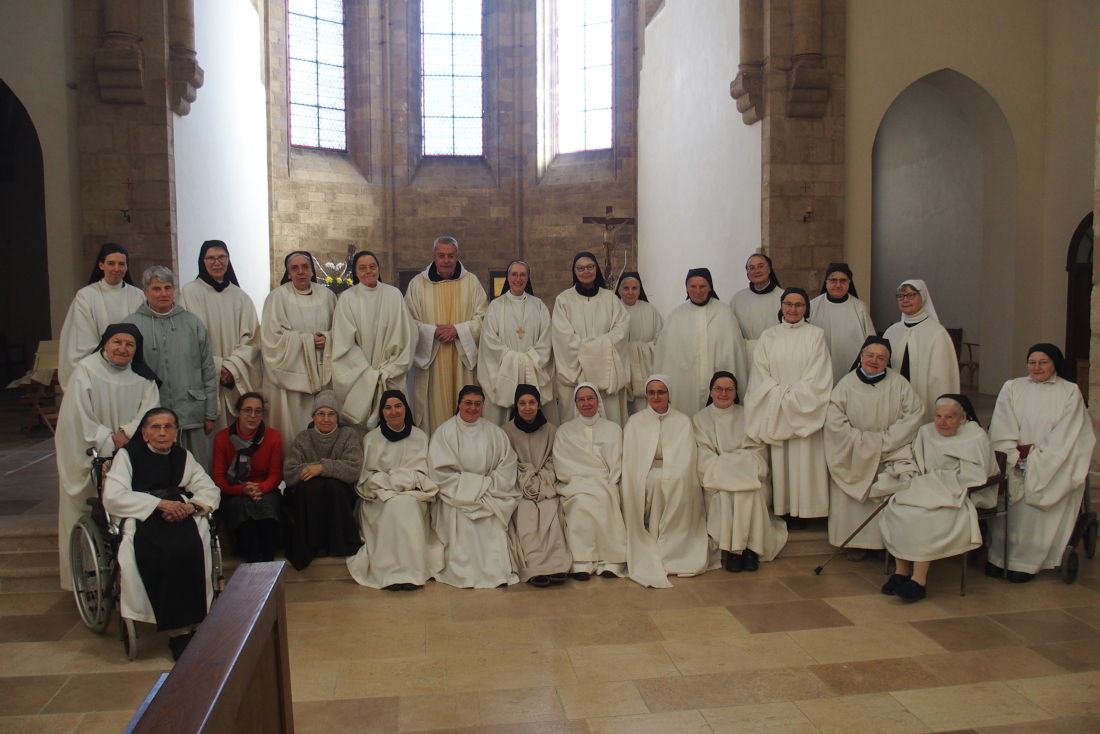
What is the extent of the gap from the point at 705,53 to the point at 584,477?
24.3ft

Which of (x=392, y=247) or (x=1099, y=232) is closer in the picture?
(x=1099, y=232)

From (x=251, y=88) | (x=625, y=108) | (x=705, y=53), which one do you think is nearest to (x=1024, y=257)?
(x=705, y=53)

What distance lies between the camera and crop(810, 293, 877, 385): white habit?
252 inches

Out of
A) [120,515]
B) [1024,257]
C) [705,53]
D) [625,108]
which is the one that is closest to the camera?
[120,515]

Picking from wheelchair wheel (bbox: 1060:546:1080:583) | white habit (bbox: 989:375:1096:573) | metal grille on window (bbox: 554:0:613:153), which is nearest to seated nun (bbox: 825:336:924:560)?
white habit (bbox: 989:375:1096:573)

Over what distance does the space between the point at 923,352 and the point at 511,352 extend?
9.49ft

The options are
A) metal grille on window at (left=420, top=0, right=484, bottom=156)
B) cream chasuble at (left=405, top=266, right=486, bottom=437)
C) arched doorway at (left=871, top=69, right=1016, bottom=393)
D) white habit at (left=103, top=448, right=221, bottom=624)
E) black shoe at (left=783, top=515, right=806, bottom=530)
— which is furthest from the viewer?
metal grille on window at (left=420, top=0, right=484, bottom=156)

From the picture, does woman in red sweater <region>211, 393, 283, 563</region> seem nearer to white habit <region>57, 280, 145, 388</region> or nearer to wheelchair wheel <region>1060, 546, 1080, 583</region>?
white habit <region>57, 280, 145, 388</region>

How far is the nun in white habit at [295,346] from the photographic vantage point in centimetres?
586

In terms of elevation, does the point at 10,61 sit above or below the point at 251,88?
below

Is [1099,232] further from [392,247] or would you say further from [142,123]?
[392,247]

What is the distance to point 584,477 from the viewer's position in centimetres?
563

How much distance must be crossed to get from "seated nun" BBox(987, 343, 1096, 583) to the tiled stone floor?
224mm

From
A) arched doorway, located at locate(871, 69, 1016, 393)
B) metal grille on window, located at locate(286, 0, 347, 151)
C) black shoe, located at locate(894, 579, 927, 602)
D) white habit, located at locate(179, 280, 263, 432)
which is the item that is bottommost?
black shoe, located at locate(894, 579, 927, 602)
